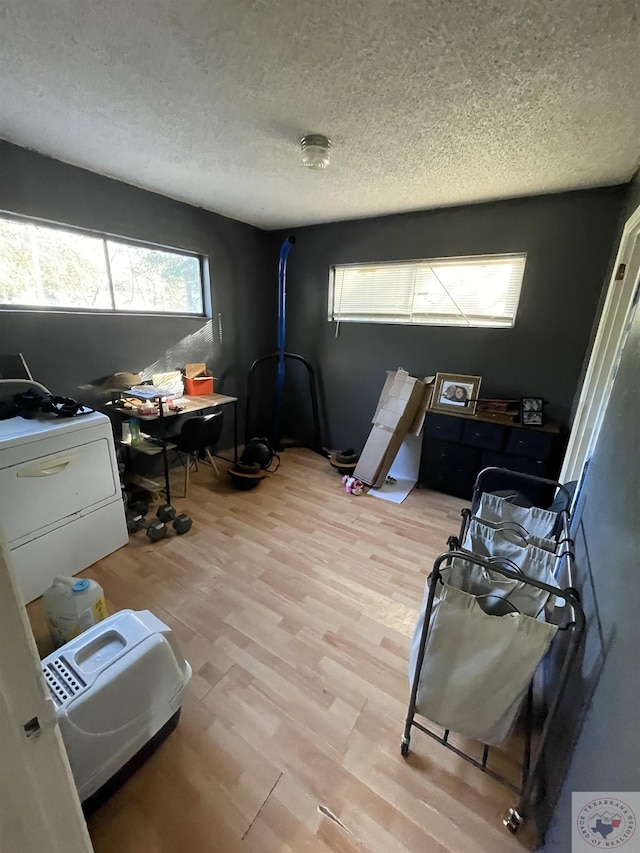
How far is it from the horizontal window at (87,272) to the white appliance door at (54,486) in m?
1.05

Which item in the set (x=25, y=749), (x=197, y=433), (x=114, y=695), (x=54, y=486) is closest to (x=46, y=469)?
(x=54, y=486)

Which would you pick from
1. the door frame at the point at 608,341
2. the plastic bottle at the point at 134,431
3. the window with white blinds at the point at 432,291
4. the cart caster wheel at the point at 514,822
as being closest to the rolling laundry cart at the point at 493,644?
the cart caster wheel at the point at 514,822

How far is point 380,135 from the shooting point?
1648mm

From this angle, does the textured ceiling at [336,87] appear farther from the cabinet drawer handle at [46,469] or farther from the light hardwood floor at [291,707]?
the light hardwood floor at [291,707]

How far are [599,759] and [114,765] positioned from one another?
1.30m

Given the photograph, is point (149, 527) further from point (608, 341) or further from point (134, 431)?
point (608, 341)

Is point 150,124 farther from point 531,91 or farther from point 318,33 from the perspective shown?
point 531,91

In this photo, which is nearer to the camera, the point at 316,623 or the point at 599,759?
the point at 599,759

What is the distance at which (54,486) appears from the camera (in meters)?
1.82

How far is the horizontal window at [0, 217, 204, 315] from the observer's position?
2.08 metres

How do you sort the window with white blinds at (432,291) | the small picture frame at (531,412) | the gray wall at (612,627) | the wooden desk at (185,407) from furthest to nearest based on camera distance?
1. the window with white blinds at (432,291)
2. the small picture frame at (531,412)
3. the wooden desk at (185,407)
4. the gray wall at (612,627)

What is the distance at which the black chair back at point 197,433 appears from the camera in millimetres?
2607

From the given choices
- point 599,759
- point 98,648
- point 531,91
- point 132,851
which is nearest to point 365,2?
point 531,91

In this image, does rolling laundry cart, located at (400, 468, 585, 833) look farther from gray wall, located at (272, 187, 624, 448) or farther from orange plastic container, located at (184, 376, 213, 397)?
orange plastic container, located at (184, 376, 213, 397)
